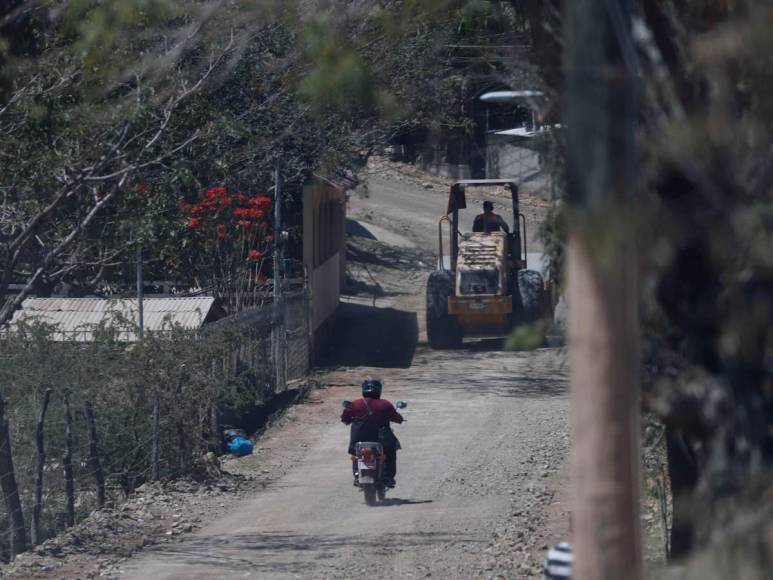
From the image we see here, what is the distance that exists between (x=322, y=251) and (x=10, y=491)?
596 inches

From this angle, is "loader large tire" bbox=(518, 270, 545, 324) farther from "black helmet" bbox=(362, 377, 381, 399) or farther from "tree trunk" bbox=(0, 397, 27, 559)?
"tree trunk" bbox=(0, 397, 27, 559)

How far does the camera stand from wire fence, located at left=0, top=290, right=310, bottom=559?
10875 mm

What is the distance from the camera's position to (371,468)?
11.6 meters

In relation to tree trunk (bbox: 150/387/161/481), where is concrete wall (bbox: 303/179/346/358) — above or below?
above

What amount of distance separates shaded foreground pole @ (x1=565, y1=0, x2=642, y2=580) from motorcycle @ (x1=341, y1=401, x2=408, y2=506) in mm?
7928

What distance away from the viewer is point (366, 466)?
11.6 meters

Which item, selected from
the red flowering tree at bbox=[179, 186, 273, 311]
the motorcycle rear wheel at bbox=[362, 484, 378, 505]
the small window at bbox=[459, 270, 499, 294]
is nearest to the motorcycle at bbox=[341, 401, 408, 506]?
the motorcycle rear wheel at bbox=[362, 484, 378, 505]

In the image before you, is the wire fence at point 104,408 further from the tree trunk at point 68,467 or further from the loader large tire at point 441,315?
the loader large tire at point 441,315

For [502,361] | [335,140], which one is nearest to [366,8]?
[335,140]

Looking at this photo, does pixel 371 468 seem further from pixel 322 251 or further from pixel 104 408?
pixel 322 251

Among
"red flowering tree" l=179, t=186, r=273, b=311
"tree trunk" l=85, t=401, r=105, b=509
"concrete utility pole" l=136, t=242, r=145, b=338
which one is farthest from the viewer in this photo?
"red flowering tree" l=179, t=186, r=273, b=311

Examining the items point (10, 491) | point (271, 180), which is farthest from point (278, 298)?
point (10, 491)

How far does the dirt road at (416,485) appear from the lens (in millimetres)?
9125

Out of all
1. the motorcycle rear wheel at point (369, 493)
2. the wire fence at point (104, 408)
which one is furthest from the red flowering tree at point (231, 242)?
the motorcycle rear wheel at point (369, 493)
